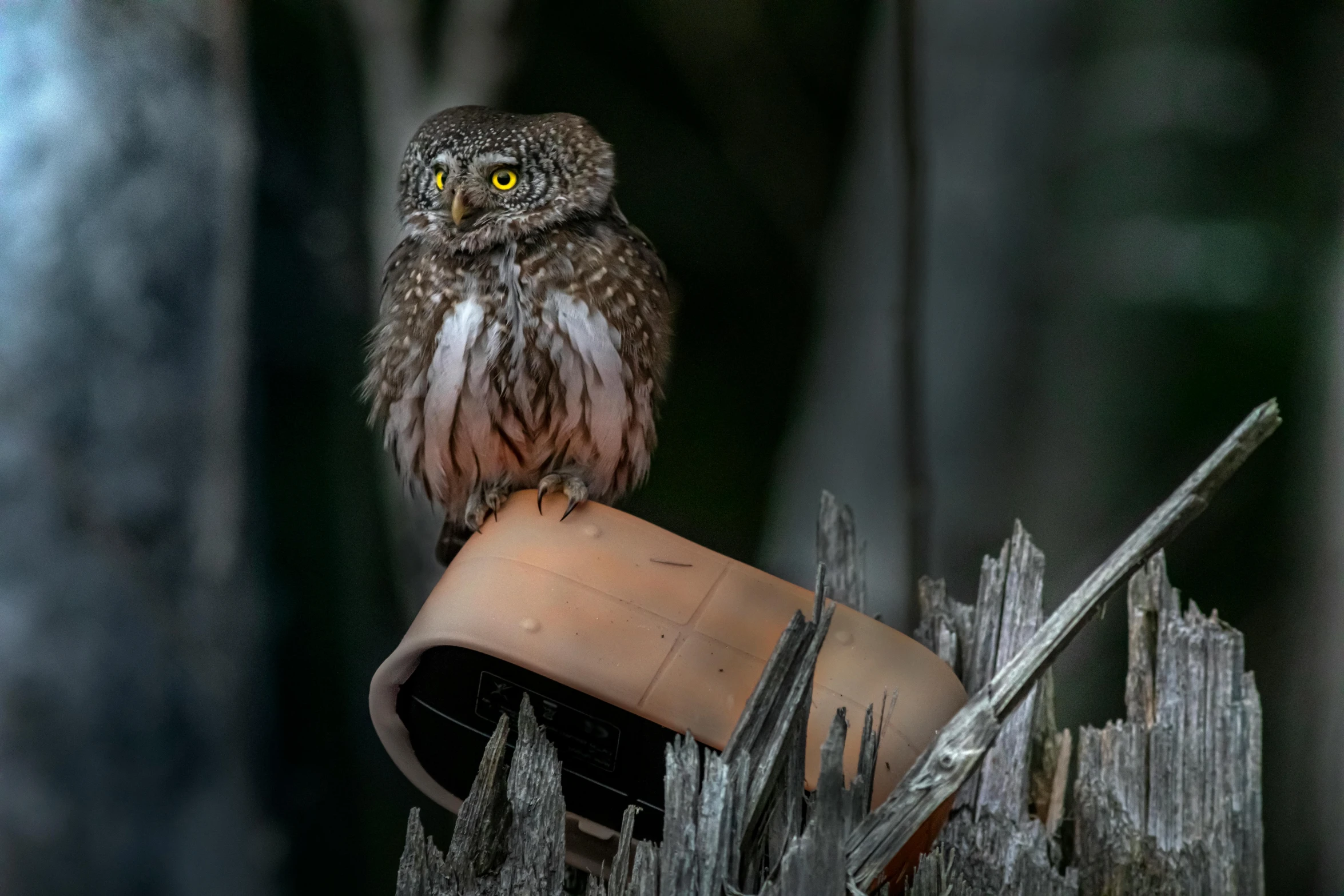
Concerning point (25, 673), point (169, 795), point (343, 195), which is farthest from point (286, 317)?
point (169, 795)

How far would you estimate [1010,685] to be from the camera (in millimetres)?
1163

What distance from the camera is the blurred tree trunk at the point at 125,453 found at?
1.31 meters

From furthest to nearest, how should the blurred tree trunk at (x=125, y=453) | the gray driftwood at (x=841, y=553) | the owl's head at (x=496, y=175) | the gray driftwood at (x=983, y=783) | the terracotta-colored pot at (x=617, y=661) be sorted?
the gray driftwood at (x=841, y=553) < the owl's head at (x=496, y=175) < the blurred tree trunk at (x=125, y=453) < the terracotta-colored pot at (x=617, y=661) < the gray driftwood at (x=983, y=783)

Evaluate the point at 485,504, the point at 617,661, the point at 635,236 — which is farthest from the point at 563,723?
the point at 635,236

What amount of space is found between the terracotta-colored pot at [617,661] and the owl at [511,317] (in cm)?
22

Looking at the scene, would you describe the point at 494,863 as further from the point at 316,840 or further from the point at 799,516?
the point at 799,516

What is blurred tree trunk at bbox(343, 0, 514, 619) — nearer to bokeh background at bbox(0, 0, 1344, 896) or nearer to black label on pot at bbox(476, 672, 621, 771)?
bokeh background at bbox(0, 0, 1344, 896)

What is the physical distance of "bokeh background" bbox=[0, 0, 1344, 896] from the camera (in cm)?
134

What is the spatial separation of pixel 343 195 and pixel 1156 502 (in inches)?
59.7

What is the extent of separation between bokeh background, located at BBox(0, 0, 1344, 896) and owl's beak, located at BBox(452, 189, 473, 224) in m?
0.14

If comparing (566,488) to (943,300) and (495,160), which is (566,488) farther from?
(943,300)

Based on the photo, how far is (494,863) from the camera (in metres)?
1.21

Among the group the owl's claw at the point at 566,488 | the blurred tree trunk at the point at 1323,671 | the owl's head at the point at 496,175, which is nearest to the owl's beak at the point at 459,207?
the owl's head at the point at 496,175

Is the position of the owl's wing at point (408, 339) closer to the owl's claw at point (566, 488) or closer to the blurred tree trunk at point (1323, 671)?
the owl's claw at point (566, 488)
